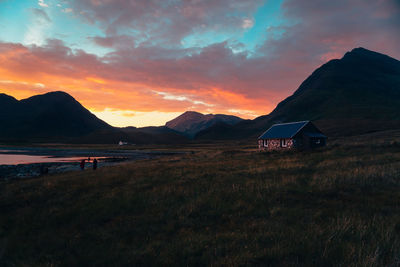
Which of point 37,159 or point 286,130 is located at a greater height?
point 286,130

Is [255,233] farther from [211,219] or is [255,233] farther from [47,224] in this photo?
[47,224]

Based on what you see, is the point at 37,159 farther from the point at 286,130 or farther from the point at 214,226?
the point at 214,226

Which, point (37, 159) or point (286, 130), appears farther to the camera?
point (37, 159)

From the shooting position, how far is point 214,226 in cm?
748

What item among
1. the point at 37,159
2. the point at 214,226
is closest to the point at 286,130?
the point at 214,226

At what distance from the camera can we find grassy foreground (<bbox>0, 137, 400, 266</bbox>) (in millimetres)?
5539

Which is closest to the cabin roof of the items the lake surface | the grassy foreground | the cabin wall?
the cabin wall

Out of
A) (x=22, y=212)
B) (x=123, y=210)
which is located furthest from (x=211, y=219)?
(x=22, y=212)

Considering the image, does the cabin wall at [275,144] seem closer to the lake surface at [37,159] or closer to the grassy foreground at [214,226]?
the grassy foreground at [214,226]

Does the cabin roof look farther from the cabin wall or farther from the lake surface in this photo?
the lake surface

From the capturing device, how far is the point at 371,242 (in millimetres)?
5879

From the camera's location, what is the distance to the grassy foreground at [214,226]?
5.54 meters

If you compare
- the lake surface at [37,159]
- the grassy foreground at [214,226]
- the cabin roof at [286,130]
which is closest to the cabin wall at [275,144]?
the cabin roof at [286,130]

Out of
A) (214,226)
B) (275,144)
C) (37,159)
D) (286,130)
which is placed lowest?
(37,159)
